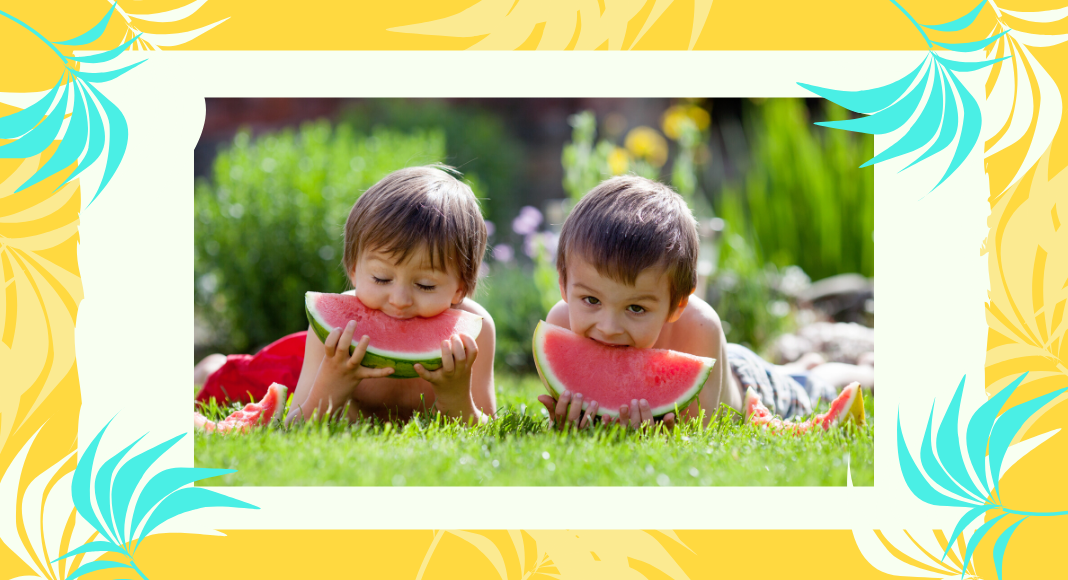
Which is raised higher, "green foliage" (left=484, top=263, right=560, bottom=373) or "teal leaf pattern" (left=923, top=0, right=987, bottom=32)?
"teal leaf pattern" (left=923, top=0, right=987, bottom=32)

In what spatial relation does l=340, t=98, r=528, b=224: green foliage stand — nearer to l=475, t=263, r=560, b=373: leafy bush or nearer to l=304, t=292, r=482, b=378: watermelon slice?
l=475, t=263, r=560, b=373: leafy bush

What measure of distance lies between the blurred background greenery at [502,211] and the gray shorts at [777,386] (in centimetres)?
147

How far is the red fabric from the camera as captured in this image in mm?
3986

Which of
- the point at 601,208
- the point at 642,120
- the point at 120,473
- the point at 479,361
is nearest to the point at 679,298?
the point at 601,208

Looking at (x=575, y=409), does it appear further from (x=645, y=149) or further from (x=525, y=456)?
(x=645, y=149)

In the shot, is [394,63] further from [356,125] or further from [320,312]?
[356,125]

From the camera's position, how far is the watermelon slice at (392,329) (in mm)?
3098

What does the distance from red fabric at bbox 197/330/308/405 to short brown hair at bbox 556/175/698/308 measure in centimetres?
161

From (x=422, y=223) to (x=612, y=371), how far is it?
3.34ft

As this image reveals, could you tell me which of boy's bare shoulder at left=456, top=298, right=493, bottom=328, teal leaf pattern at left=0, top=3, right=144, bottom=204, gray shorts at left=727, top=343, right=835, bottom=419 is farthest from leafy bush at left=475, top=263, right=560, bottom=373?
teal leaf pattern at left=0, top=3, right=144, bottom=204

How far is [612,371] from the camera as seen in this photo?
3295 mm

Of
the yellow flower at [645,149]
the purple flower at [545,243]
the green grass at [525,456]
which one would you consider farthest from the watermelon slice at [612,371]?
the yellow flower at [645,149]

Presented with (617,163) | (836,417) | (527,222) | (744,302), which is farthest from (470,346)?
(617,163)

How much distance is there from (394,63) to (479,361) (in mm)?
1383
